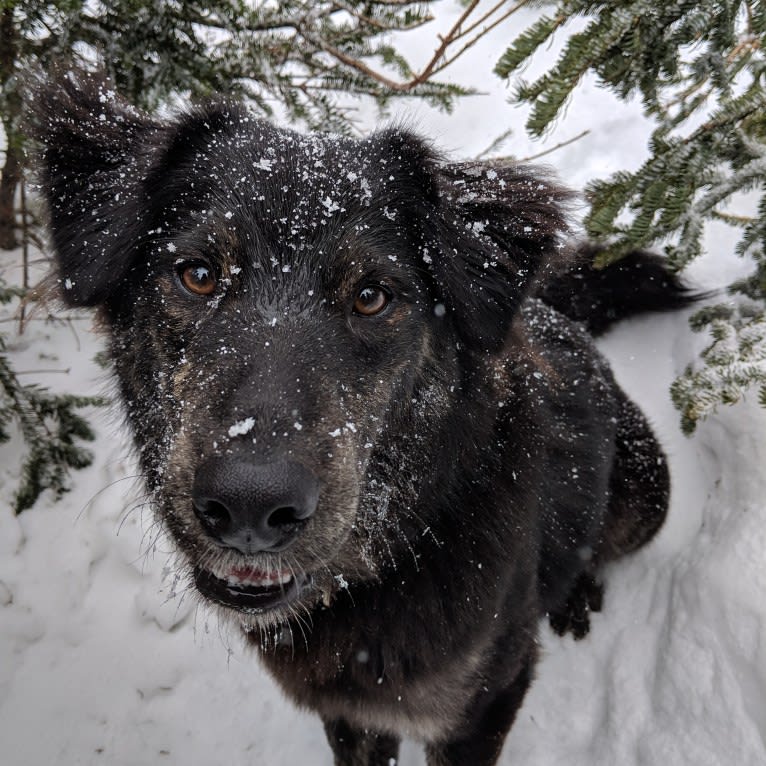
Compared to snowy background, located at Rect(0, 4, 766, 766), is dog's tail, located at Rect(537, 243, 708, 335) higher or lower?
higher

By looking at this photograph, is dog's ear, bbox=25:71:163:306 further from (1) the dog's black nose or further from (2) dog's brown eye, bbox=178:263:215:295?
(1) the dog's black nose

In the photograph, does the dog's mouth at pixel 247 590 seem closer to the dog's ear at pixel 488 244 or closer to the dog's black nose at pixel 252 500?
the dog's black nose at pixel 252 500

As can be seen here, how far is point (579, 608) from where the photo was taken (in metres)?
3.38

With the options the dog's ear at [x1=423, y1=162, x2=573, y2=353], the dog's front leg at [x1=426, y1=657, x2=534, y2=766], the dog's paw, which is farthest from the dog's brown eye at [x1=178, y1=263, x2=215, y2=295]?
the dog's paw

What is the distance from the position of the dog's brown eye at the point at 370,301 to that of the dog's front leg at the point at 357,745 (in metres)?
1.93

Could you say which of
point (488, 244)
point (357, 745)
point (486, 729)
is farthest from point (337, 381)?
point (357, 745)

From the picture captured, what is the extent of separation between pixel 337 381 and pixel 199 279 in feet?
1.87

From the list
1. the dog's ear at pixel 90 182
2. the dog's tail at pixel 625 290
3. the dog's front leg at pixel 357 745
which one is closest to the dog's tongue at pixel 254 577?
the dog's ear at pixel 90 182

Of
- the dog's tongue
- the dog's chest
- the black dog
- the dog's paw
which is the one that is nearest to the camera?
the black dog

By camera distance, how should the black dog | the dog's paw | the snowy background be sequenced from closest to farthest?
the black dog, the snowy background, the dog's paw

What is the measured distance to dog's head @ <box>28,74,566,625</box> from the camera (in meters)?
1.68

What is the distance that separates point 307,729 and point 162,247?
2543 millimetres

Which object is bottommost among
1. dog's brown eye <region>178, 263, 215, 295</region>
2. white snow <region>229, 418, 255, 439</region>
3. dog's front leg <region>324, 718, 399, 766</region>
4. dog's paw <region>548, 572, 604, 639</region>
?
dog's front leg <region>324, 718, 399, 766</region>

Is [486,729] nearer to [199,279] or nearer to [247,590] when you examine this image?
[247,590]
